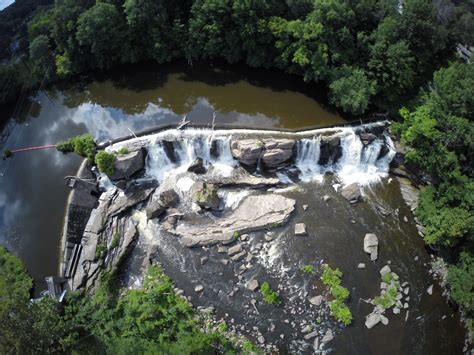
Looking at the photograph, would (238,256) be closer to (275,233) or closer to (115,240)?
(275,233)

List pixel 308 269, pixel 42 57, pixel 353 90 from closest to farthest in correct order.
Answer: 1. pixel 308 269
2. pixel 353 90
3. pixel 42 57

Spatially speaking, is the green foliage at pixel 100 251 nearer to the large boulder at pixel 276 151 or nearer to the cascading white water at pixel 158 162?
the cascading white water at pixel 158 162

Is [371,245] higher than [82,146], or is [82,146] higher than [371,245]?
[82,146]

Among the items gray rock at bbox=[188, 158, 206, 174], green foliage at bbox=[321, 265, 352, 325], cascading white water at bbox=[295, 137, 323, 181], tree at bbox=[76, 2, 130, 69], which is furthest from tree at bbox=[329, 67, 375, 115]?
tree at bbox=[76, 2, 130, 69]

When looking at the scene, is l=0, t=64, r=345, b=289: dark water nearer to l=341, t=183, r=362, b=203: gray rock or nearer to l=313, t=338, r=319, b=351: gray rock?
l=341, t=183, r=362, b=203: gray rock

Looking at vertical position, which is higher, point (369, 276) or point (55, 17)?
point (55, 17)

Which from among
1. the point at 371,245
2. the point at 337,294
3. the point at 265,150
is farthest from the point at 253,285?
the point at 265,150

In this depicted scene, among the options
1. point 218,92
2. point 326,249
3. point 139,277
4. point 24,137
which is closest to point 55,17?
point 24,137

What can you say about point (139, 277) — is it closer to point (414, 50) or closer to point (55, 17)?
point (55, 17)
